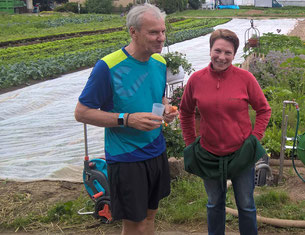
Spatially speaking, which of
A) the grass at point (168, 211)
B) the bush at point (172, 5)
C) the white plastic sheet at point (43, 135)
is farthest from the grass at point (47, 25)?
the grass at point (168, 211)

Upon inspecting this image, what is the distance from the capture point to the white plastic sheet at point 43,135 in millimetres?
5074

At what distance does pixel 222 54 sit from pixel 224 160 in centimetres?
66

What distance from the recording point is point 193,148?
2949 millimetres

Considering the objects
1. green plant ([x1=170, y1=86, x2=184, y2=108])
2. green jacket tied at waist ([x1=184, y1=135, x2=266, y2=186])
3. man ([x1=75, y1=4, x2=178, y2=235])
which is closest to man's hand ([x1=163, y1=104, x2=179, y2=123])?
man ([x1=75, y1=4, x2=178, y2=235])

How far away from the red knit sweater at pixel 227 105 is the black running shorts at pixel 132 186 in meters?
0.40

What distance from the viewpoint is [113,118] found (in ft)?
8.09

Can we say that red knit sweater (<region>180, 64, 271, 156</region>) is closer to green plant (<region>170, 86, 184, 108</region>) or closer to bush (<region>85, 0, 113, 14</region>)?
green plant (<region>170, 86, 184, 108</region>)

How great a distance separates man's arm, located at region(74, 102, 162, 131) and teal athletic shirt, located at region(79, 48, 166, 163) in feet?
0.13

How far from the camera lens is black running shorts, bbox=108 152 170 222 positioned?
8.38ft

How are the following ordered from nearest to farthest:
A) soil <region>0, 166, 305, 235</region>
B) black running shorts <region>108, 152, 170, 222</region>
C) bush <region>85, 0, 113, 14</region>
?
1. black running shorts <region>108, 152, 170, 222</region>
2. soil <region>0, 166, 305, 235</region>
3. bush <region>85, 0, 113, 14</region>

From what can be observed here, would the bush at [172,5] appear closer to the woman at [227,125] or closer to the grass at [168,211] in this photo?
the grass at [168,211]

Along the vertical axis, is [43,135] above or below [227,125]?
below

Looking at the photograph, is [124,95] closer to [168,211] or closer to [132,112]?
A: [132,112]

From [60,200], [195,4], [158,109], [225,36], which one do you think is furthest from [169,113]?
[195,4]
